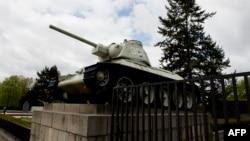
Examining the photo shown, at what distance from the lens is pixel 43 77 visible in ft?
164

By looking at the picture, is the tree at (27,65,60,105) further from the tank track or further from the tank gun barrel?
the tank track

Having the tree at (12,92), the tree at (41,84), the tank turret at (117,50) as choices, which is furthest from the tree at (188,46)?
the tree at (12,92)

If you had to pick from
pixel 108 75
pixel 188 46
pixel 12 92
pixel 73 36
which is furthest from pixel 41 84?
pixel 108 75

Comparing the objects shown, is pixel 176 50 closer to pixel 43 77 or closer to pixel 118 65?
pixel 118 65

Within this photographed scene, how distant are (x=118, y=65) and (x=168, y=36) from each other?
18.0 meters

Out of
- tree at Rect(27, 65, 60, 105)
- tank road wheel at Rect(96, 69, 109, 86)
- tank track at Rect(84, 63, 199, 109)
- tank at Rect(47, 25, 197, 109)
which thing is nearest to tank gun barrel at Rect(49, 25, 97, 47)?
tank at Rect(47, 25, 197, 109)

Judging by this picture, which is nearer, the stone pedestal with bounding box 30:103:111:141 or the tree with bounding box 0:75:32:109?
the stone pedestal with bounding box 30:103:111:141

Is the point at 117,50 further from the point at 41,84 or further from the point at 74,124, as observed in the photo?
the point at 41,84

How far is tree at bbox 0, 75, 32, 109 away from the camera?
4972 cm

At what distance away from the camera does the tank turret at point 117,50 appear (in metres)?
7.77

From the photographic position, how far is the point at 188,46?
2103 centimetres

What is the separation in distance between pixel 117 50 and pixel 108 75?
2.29 metres

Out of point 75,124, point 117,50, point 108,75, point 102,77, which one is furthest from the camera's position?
point 117,50

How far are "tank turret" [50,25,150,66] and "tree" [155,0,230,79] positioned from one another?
1260 centimetres
